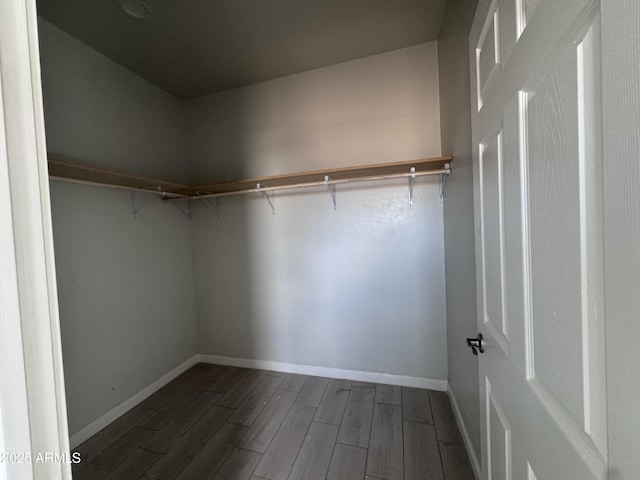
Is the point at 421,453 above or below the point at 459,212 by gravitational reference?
below

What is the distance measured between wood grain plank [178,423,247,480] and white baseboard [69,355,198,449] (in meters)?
0.86

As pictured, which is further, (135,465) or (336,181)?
(336,181)

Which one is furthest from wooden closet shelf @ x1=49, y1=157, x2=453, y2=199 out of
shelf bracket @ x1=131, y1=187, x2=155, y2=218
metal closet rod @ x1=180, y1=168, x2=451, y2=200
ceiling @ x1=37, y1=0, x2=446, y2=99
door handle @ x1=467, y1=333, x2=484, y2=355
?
door handle @ x1=467, y1=333, x2=484, y2=355

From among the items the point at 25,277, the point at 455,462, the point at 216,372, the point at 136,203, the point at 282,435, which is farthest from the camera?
the point at 216,372

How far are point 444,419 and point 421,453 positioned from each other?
0.37 meters

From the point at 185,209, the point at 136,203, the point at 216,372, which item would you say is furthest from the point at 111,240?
A: the point at 216,372

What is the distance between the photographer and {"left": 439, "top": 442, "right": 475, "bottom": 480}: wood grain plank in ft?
4.66

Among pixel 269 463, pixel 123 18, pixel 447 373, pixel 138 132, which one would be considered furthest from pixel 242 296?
pixel 123 18

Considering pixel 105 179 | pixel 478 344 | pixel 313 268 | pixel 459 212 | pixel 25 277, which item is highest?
pixel 105 179

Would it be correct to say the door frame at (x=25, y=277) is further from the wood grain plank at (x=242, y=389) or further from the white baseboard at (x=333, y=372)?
the white baseboard at (x=333, y=372)

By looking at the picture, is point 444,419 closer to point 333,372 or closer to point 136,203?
point 333,372

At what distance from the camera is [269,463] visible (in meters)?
1.53

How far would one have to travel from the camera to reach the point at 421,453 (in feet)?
5.13

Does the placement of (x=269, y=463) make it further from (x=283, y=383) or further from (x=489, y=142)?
(x=489, y=142)
